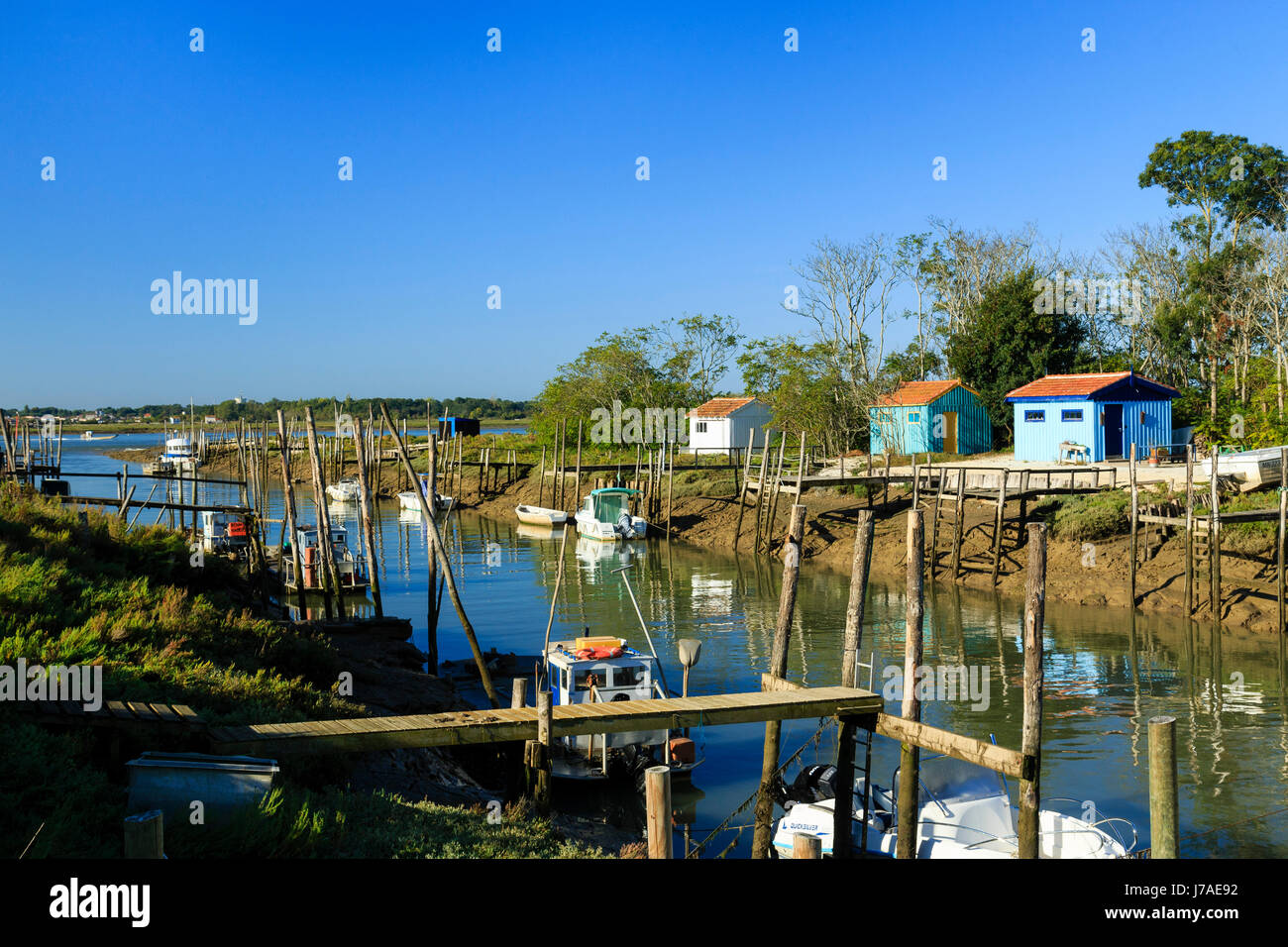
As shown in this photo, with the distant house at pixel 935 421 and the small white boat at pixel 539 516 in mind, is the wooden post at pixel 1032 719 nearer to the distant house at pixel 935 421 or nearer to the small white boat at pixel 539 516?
the small white boat at pixel 539 516

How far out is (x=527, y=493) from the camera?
64.1 metres

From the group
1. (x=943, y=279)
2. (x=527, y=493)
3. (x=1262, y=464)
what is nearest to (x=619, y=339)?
(x=527, y=493)

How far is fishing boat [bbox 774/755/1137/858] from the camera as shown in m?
12.3

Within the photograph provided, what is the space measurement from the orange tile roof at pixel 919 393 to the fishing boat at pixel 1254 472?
21.7 meters

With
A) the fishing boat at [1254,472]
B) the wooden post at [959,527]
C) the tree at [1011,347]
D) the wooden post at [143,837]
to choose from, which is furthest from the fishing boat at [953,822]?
the tree at [1011,347]

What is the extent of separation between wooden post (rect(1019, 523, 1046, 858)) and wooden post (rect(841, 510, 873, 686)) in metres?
2.10

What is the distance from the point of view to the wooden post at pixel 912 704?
11.8m

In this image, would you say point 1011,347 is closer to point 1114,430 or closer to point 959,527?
point 1114,430

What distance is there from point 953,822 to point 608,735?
6.00 meters

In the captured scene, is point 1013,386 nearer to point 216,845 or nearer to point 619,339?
point 619,339

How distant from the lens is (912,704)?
12367 mm

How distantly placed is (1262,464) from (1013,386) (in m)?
23.1

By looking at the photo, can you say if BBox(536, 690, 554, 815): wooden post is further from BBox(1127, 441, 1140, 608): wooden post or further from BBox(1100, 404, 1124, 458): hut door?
BBox(1100, 404, 1124, 458): hut door

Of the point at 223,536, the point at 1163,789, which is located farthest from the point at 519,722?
the point at 223,536
